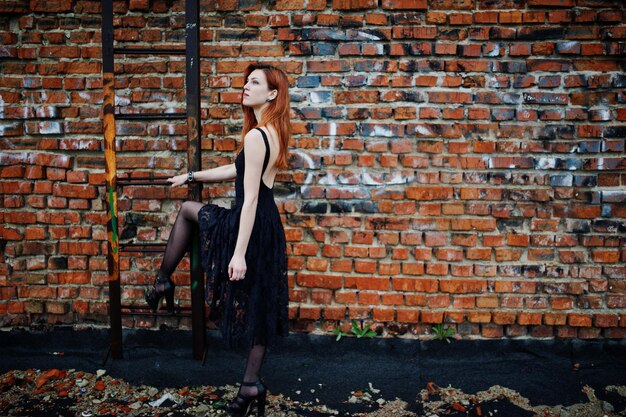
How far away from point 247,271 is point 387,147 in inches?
52.7

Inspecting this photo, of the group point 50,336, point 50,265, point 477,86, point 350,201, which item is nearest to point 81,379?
point 50,336

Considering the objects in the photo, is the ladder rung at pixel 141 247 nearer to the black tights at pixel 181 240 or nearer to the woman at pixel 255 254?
the black tights at pixel 181 240

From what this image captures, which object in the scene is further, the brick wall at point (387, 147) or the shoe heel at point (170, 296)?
the brick wall at point (387, 147)

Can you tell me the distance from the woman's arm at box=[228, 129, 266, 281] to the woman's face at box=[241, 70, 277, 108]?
9.2 inches

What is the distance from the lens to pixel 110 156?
3037 mm

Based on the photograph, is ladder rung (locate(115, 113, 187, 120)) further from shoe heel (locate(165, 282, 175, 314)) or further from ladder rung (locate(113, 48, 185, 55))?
shoe heel (locate(165, 282, 175, 314))

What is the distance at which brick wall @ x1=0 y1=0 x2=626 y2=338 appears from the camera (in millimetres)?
3152

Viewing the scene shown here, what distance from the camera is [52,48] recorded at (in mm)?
3271

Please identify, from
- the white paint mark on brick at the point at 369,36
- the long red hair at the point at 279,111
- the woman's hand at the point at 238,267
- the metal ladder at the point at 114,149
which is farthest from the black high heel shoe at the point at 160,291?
the white paint mark on brick at the point at 369,36

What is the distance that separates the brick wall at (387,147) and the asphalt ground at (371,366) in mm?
151

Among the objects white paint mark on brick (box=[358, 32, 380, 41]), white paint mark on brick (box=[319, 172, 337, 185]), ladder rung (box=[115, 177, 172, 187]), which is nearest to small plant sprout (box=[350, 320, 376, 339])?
white paint mark on brick (box=[319, 172, 337, 185])

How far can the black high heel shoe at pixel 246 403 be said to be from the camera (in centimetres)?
270

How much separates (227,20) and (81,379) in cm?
269

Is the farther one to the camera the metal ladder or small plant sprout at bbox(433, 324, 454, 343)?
small plant sprout at bbox(433, 324, 454, 343)
